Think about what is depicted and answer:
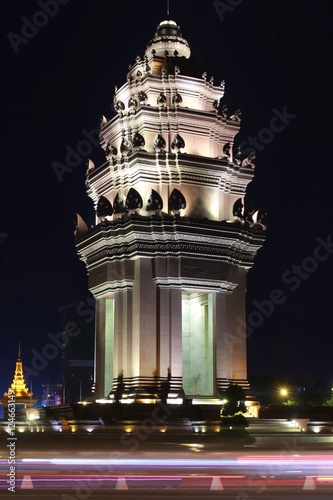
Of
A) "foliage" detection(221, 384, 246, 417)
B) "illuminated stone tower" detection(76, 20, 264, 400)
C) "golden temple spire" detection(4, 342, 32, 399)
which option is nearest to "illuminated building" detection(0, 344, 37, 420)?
"golden temple spire" detection(4, 342, 32, 399)

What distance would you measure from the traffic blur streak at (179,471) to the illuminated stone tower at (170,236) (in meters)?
16.2

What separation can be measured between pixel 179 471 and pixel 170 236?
874 inches

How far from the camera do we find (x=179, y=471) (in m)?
23.3

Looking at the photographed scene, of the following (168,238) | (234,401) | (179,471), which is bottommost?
(179,471)

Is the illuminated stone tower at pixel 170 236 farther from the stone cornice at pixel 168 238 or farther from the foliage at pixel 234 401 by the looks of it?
the foliage at pixel 234 401

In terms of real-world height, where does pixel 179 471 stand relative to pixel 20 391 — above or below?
below

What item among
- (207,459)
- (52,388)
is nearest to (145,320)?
(207,459)

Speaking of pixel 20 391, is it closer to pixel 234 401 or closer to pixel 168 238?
pixel 168 238

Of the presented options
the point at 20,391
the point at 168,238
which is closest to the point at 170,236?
the point at 168,238

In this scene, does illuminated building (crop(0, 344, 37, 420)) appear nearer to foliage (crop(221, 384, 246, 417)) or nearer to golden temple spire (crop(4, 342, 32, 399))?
golden temple spire (crop(4, 342, 32, 399))

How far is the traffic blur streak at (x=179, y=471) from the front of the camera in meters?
20.6

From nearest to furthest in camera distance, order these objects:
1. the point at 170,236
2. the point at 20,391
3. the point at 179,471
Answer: the point at 179,471
the point at 170,236
the point at 20,391

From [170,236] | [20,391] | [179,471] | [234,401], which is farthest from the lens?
[20,391]

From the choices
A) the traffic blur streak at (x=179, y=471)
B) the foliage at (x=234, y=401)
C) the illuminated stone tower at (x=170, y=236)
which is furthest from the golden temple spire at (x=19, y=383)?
the traffic blur streak at (x=179, y=471)
